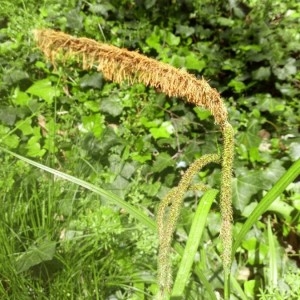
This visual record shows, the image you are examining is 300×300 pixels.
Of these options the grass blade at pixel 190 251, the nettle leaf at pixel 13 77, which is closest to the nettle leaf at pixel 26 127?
the nettle leaf at pixel 13 77

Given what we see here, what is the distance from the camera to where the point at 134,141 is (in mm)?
2100

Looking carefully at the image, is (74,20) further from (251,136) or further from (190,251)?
(190,251)

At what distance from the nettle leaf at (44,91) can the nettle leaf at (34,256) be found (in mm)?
876

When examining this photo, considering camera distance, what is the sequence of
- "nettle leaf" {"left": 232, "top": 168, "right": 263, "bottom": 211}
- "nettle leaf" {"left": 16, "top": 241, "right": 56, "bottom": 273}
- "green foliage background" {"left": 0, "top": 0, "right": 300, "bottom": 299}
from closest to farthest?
"nettle leaf" {"left": 16, "top": 241, "right": 56, "bottom": 273}
"green foliage background" {"left": 0, "top": 0, "right": 300, "bottom": 299}
"nettle leaf" {"left": 232, "top": 168, "right": 263, "bottom": 211}

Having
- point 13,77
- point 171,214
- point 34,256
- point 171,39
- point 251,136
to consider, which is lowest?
point 34,256

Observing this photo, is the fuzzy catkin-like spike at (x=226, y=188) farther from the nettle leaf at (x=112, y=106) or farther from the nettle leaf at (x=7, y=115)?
the nettle leaf at (x=7, y=115)

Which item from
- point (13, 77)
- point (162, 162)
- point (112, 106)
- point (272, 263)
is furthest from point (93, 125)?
point (272, 263)

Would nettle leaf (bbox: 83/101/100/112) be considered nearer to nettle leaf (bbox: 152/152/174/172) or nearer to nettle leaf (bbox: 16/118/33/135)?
nettle leaf (bbox: 16/118/33/135)

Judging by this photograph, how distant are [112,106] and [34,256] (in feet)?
2.94

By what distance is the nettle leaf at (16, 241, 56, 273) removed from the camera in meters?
1.55

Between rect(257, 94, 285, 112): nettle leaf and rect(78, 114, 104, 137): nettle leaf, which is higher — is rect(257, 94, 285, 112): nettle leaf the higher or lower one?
the higher one

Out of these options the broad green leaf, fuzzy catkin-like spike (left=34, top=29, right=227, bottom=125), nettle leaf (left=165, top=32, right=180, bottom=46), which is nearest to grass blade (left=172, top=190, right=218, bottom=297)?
fuzzy catkin-like spike (left=34, top=29, right=227, bottom=125)

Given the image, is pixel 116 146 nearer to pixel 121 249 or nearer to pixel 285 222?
pixel 121 249

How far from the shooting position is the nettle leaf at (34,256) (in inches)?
61.0
